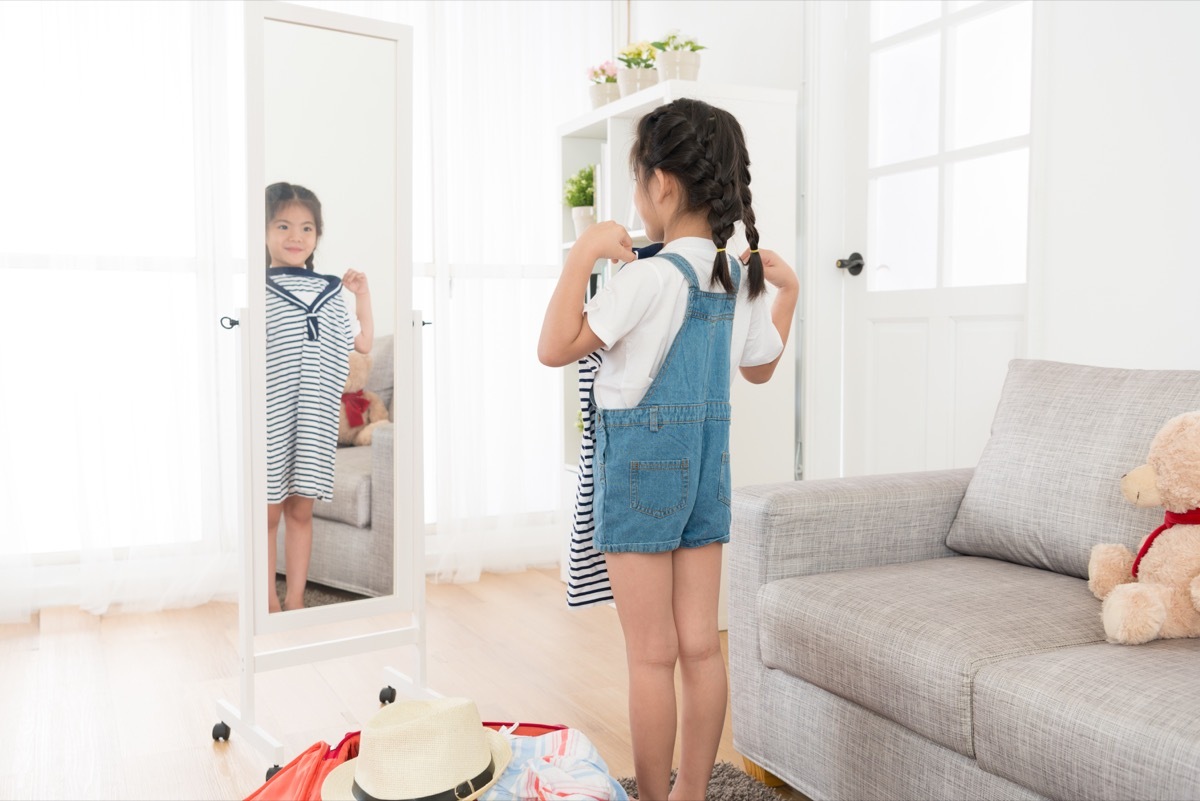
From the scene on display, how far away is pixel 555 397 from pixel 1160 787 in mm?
2906

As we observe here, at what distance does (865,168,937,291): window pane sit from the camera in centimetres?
307

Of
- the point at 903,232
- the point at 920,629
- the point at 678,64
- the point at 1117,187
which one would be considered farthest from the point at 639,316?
the point at 903,232

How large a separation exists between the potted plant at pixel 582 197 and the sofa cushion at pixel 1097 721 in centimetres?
234

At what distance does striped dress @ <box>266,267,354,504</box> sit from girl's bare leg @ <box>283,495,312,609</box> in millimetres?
29

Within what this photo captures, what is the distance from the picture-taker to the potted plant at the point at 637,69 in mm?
3219

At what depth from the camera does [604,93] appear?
3.41 meters

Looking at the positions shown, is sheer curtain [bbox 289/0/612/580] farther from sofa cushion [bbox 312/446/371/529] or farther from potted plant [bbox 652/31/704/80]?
sofa cushion [bbox 312/446/371/529]

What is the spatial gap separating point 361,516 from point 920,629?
126 centimetres

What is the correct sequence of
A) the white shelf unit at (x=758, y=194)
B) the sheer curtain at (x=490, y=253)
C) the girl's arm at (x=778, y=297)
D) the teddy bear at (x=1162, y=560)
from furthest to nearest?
the sheer curtain at (x=490, y=253)
the white shelf unit at (x=758, y=194)
the girl's arm at (x=778, y=297)
the teddy bear at (x=1162, y=560)

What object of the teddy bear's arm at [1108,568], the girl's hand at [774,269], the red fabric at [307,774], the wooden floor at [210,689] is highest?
the girl's hand at [774,269]

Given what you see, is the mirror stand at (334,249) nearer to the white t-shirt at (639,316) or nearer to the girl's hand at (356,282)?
the girl's hand at (356,282)

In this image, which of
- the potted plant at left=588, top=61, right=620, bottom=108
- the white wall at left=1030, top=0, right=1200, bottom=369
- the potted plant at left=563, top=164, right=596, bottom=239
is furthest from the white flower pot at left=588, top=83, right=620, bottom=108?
the white wall at left=1030, top=0, right=1200, bottom=369

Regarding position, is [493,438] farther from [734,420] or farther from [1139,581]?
[1139,581]

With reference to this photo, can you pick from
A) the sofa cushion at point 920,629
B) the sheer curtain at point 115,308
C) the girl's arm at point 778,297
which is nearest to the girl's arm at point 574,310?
the girl's arm at point 778,297
